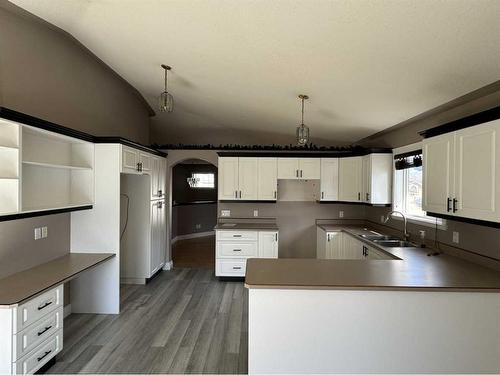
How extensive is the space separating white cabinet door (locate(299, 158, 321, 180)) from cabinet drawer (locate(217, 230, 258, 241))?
4.51 ft

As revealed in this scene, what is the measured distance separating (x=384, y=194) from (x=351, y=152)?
3.29ft

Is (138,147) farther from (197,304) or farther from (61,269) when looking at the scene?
(197,304)

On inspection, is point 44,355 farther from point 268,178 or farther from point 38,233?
point 268,178

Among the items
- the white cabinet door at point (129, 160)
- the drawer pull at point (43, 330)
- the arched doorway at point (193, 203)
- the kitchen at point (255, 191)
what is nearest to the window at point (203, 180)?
the arched doorway at point (193, 203)

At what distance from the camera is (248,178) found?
516 cm

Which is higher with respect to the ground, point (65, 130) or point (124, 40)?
point (124, 40)

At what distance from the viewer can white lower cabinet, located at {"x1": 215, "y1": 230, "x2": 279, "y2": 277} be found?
4.76 meters

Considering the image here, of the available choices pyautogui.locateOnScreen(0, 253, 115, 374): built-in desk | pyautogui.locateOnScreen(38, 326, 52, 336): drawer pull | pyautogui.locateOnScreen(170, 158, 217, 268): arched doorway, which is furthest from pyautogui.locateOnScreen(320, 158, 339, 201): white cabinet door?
pyautogui.locateOnScreen(38, 326, 52, 336): drawer pull

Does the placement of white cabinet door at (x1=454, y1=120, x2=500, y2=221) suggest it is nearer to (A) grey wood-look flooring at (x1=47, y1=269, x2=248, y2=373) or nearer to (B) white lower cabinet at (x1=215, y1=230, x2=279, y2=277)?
(A) grey wood-look flooring at (x1=47, y1=269, x2=248, y2=373)

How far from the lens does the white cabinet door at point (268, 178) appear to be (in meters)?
5.16

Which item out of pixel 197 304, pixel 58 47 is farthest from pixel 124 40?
pixel 197 304

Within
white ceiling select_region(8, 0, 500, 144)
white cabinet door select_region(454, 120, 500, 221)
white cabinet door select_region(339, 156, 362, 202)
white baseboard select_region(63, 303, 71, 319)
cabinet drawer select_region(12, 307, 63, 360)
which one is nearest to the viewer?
white ceiling select_region(8, 0, 500, 144)

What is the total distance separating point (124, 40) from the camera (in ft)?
9.96

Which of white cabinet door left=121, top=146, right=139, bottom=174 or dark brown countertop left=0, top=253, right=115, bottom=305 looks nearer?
dark brown countertop left=0, top=253, right=115, bottom=305
